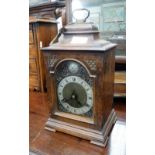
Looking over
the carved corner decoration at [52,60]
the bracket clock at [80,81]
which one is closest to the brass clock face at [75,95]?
the bracket clock at [80,81]

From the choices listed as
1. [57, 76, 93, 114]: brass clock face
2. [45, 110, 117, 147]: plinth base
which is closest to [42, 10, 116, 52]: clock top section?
[57, 76, 93, 114]: brass clock face

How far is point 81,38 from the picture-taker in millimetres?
911

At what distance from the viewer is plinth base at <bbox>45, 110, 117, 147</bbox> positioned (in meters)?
0.93

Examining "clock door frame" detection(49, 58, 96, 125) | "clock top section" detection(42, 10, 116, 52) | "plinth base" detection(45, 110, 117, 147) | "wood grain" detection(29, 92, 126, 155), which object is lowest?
"wood grain" detection(29, 92, 126, 155)

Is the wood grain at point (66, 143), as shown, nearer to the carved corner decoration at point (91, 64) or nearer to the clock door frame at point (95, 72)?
the clock door frame at point (95, 72)

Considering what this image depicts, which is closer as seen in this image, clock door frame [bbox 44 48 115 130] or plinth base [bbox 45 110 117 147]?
clock door frame [bbox 44 48 115 130]

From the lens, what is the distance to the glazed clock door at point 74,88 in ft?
2.99

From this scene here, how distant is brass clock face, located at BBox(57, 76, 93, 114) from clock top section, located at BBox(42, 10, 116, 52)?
16 cm

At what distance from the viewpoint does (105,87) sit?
Result: 0.92 m

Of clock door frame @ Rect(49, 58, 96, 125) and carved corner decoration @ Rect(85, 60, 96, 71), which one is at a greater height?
carved corner decoration @ Rect(85, 60, 96, 71)

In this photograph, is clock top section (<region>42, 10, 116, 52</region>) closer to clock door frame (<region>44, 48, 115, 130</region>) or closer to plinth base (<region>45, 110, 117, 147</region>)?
clock door frame (<region>44, 48, 115, 130</region>)
